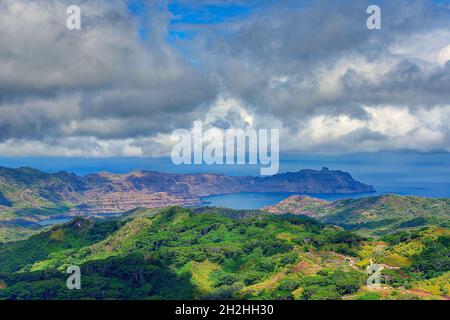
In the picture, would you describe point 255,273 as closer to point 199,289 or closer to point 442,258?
point 199,289

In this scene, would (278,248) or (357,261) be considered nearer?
(357,261)

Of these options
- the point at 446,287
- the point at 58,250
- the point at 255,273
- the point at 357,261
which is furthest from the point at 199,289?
the point at 58,250

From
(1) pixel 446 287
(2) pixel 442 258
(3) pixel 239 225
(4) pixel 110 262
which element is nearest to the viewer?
(1) pixel 446 287

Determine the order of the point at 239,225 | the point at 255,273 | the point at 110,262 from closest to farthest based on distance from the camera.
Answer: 1. the point at 255,273
2. the point at 110,262
3. the point at 239,225

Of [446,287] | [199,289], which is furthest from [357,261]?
[199,289]
